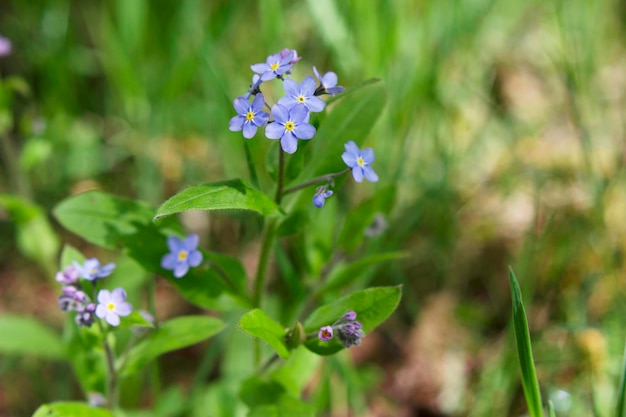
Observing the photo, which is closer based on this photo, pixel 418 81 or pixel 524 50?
pixel 418 81

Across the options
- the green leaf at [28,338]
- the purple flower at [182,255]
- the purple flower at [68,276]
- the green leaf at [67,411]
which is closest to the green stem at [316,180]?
the purple flower at [182,255]

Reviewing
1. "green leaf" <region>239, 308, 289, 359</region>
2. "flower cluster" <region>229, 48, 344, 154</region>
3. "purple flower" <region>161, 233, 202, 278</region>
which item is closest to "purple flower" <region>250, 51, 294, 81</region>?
"flower cluster" <region>229, 48, 344, 154</region>

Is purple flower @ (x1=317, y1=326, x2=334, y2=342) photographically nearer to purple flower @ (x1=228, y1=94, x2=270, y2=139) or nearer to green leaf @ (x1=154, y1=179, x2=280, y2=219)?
green leaf @ (x1=154, y1=179, x2=280, y2=219)

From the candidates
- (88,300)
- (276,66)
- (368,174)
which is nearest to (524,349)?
(368,174)

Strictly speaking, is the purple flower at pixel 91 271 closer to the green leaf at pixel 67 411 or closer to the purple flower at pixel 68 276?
the purple flower at pixel 68 276

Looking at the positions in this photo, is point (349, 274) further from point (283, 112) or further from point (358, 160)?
point (283, 112)

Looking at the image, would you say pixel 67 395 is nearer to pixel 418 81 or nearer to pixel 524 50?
pixel 418 81

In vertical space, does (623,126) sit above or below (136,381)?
above

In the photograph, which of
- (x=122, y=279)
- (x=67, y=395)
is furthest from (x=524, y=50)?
(x=67, y=395)
